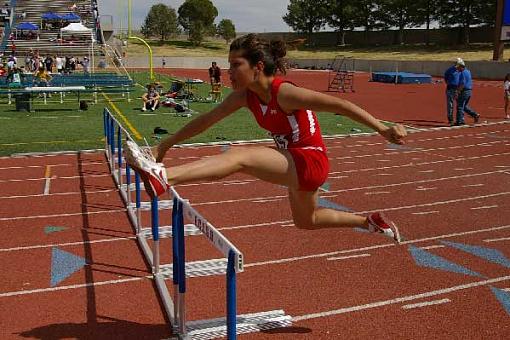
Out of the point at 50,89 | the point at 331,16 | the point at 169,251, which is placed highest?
the point at 331,16

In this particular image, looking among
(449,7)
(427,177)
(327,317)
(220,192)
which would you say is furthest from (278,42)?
(449,7)

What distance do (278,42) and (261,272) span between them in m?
2.26

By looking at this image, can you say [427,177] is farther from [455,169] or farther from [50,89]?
[50,89]

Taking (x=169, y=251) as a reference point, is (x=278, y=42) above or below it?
A: above

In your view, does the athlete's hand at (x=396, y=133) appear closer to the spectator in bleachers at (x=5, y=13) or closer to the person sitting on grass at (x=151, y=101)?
the person sitting on grass at (x=151, y=101)

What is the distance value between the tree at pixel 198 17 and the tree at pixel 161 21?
348cm

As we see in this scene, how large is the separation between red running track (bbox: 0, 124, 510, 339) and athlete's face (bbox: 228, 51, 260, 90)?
5.62 feet

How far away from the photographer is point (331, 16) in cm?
8156

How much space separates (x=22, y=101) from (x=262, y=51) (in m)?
16.3

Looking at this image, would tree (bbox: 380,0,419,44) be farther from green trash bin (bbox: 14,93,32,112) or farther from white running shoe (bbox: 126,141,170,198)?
white running shoe (bbox: 126,141,170,198)

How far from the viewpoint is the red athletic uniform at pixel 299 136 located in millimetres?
3422

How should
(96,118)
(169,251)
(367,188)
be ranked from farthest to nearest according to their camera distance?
(96,118) → (367,188) → (169,251)

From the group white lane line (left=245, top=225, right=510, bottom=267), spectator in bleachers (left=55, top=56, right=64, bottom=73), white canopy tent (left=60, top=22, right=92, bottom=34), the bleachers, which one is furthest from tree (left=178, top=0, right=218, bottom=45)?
white lane line (left=245, top=225, right=510, bottom=267)

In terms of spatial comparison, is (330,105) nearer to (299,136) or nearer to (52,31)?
(299,136)
